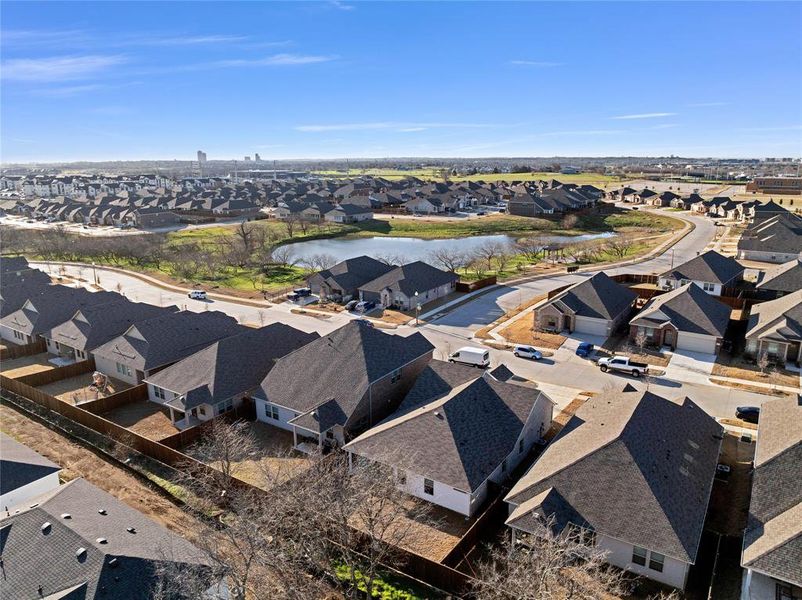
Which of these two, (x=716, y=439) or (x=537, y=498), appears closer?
(x=537, y=498)

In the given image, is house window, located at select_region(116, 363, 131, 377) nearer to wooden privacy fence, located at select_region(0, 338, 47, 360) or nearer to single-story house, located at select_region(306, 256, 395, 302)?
wooden privacy fence, located at select_region(0, 338, 47, 360)

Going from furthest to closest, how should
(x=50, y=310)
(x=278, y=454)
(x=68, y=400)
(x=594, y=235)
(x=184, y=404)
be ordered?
(x=594, y=235), (x=50, y=310), (x=68, y=400), (x=184, y=404), (x=278, y=454)

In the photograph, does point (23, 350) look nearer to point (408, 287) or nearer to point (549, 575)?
point (408, 287)

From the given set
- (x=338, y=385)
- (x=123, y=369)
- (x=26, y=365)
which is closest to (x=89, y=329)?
(x=123, y=369)

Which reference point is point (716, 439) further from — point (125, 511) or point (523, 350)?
point (125, 511)

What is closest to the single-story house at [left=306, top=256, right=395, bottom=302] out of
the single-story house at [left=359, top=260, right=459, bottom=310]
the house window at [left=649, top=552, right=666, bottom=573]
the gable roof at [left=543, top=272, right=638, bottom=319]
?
the single-story house at [left=359, top=260, right=459, bottom=310]

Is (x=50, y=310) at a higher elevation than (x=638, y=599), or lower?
higher

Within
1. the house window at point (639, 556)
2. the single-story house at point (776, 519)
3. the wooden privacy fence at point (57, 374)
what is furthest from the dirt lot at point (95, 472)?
the single-story house at point (776, 519)

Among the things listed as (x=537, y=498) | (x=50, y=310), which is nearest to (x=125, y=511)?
(x=537, y=498)
